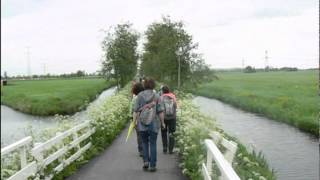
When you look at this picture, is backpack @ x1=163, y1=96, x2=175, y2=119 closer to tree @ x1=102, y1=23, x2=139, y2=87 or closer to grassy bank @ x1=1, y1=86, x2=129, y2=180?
grassy bank @ x1=1, y1=86, x2=129, y2=180

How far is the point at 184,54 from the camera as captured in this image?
125 feet

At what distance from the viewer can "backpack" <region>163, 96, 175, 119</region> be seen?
46.7 ft

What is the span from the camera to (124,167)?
12.9 metres

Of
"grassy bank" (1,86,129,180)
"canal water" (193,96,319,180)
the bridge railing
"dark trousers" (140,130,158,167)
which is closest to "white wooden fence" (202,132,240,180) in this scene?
"dark trousers" (140,130,158,167)

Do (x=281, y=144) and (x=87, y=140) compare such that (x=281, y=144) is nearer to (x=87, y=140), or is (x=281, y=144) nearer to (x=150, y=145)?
(x=87, y=140)

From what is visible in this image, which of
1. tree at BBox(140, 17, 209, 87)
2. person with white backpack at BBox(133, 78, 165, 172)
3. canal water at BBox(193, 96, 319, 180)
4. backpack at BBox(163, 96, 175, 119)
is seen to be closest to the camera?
person with white backpack at BBox(133, 78, 165, 172)

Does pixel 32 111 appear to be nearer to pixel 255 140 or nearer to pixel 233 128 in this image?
pixel 233 128

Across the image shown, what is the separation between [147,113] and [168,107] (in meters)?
2.52

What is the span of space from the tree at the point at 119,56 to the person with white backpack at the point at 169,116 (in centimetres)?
3633

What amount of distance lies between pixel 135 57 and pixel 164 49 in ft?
56.2

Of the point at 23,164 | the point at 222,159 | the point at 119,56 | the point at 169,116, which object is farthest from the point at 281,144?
the point at 119,56

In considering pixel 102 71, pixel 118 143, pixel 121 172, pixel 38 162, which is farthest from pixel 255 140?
pixel 102 71

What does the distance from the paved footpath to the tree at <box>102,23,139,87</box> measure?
35.1 m

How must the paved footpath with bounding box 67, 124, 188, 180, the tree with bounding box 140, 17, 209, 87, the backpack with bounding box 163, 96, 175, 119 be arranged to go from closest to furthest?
the paved footpath with bounding box 67, 124, 188, 180 < the backpack with bounding box 163, 96, 175, 119 < the tree with bounding box 140, 17, 209, 87
